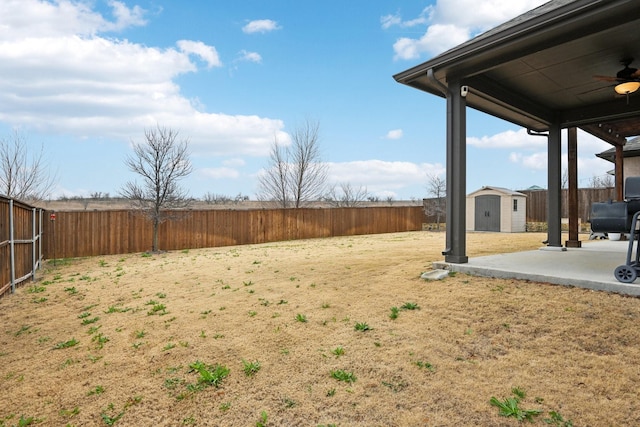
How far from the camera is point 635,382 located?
232 centimetres

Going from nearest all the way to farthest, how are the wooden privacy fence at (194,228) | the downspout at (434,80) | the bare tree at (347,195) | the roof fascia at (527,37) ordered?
the roof fascia at (527,37), the downspout at (434,80), the wooden privacy fence at (194,228), the bare tree at (347,195)

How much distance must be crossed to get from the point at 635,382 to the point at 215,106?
16.7m

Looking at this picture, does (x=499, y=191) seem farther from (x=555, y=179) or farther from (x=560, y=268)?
(x=560, y=268)

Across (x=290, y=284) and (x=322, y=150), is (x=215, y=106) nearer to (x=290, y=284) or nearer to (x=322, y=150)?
(x=322, y=150)

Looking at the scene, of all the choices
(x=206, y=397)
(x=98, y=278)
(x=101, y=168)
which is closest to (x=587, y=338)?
(x=206, y=397)

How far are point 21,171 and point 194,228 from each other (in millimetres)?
6444

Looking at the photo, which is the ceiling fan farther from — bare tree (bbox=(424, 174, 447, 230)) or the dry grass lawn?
bare tree (bbox=(424, 174, 447, 230))

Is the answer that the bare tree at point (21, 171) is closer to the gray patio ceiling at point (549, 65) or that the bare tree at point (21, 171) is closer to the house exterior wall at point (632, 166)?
the gray patio ceiling at point (549, 65)

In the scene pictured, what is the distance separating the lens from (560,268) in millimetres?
4762

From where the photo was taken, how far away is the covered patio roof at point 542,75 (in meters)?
3.94

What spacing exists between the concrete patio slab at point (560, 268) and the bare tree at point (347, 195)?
686 inches

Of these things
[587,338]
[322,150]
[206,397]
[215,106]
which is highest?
[215,106]

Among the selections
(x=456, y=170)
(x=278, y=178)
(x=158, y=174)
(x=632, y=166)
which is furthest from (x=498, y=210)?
(x=158, y=174)

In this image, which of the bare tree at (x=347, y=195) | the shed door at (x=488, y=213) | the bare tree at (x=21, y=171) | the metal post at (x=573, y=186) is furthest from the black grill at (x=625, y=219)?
the bare tree at (x=347, y=195)
